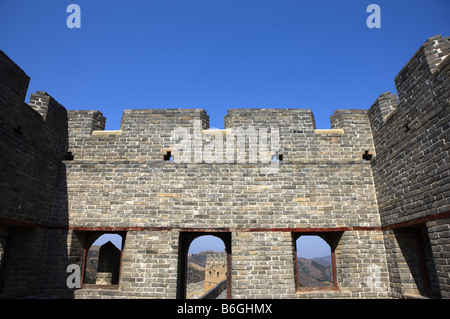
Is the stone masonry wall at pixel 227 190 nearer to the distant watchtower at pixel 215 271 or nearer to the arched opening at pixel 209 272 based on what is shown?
the arched opening at pixel 209 272

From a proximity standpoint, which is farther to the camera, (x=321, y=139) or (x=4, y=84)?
(x=321, y=139)

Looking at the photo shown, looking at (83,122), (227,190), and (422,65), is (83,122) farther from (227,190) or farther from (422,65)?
(422,65)

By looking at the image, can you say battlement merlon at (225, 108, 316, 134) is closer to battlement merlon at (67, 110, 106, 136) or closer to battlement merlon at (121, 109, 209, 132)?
battlement merlon at (121, 109, 209, 132)

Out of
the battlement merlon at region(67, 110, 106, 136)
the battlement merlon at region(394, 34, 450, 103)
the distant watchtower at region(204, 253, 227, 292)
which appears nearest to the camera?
the battlement merlon at region(394, 34, 450, 103)

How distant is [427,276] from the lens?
285 inches

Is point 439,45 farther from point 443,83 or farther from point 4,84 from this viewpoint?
point 4,84

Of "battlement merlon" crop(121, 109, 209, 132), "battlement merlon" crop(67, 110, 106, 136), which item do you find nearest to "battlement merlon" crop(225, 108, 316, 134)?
"battlement merlon" crop(121, 109, 209, 132)

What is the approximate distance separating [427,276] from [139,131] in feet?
29.8

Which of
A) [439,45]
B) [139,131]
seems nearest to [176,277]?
[139,131]

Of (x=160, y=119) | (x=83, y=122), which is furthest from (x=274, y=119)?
(x=83, y=122)

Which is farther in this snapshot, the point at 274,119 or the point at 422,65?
the point at 274,119

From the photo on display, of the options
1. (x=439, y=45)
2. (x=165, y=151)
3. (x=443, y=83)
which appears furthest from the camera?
(x=165, y=151)

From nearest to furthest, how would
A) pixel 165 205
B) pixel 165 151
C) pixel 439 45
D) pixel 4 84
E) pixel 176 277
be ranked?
pixel 439 45
pixel 4 84
pixel 176 277
pixel 165 205
pixel 165 151

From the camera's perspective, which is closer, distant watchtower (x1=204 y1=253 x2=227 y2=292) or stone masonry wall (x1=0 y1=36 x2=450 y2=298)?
stone masonry wall (x1=0 y1=36 x2=450 y2=298)
